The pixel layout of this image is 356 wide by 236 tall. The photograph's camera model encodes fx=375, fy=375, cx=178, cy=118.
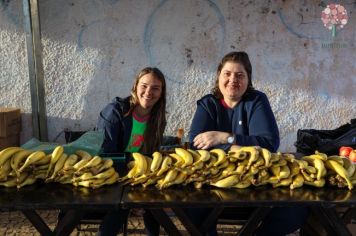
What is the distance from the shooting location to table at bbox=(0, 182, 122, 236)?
6.49 feet

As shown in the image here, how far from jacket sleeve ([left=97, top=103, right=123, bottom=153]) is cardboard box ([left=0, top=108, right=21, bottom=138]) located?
2.18 meters

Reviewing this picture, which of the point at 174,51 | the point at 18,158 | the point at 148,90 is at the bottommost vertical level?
the point at 18,158

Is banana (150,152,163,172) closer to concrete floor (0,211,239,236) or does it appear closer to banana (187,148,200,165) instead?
banana (187,148,200,165)

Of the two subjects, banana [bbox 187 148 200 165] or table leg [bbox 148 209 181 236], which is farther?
banana [bbox 187 148 200 165]

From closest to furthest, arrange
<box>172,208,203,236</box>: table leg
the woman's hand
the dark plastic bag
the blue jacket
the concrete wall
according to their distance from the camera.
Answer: <box>172,208,203,236</box>: table leg, the woman's hand, the blue jacket, the dark plastic bag, the concrete wall

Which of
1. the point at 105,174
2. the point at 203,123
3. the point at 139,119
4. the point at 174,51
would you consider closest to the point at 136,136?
the point at 139,119

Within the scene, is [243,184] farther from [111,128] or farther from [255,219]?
[111,128]

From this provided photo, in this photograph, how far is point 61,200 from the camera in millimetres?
2021

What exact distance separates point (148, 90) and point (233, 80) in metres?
0.70

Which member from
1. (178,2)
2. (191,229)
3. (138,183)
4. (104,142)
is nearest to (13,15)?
(178,2)

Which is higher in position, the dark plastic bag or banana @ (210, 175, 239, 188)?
banana @ (210, 175, 239, 188)

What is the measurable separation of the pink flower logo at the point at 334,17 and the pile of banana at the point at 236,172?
3501 mm

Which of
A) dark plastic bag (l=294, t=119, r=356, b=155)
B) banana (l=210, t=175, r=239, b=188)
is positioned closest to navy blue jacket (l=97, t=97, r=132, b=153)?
banana (l=210, t=175, r=239, b=188)

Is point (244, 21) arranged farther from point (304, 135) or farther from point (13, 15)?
point (13, 15)
